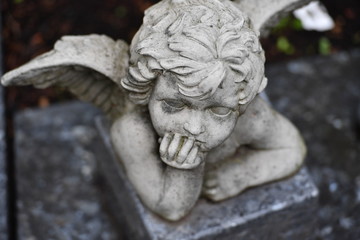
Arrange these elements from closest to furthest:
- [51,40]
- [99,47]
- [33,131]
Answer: [99,47] → [33,131] → [51,40]

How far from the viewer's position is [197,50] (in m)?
1.39

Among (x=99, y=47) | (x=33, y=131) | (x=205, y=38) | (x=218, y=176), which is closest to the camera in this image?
(x=205, y=38)

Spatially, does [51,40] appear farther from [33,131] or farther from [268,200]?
[268,200]

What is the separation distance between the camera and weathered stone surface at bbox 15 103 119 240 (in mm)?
2406

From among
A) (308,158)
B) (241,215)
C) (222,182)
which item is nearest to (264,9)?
(222,182)

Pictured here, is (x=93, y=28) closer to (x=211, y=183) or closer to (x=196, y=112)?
(x=211, y=183)

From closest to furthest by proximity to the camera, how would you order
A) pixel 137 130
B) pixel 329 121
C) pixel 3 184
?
pixel 137 130, pixel 3 184, pixel 329 121

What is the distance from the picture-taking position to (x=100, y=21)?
3166 millimetres

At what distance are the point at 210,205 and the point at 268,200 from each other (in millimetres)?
201

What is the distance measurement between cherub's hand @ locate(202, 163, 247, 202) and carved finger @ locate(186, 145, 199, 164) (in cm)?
32

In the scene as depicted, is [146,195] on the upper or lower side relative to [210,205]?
upper

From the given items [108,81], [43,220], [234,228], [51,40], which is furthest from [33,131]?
[234,228]

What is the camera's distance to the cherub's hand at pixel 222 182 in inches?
75.2

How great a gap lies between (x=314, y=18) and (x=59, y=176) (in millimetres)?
1651
